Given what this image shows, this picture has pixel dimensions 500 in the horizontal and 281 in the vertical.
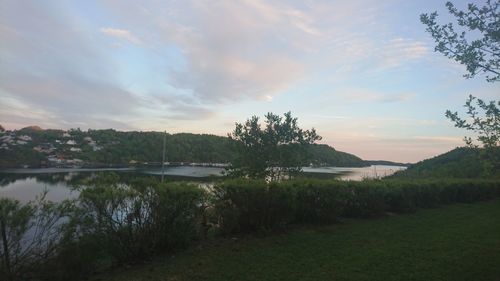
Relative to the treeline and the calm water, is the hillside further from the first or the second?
the treeline

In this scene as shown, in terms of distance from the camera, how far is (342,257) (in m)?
5.62

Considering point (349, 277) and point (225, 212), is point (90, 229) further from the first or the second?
Answer: point (349, 277)

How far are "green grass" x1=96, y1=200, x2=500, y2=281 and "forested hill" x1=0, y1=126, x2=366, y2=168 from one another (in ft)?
118

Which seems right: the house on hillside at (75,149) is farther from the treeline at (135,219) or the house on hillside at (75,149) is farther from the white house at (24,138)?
the treeline at (135,219)

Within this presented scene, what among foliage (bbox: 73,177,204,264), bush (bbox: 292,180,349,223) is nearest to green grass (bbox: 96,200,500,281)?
foliage (bbox: 73,177,204,264)

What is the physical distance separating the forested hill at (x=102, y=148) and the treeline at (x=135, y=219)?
3627cm

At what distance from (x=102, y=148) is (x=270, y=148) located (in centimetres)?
5019

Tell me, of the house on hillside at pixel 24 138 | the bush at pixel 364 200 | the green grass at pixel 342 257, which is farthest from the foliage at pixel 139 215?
the house on hillside at pixel 24 138

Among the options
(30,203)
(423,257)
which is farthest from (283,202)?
(30,203)

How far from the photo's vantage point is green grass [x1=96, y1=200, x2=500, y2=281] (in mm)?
4746

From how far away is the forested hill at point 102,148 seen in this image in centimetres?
4631

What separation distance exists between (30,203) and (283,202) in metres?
4.61

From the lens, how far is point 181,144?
2477 inches

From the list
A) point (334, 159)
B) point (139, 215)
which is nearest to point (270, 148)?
point (139, 215)
